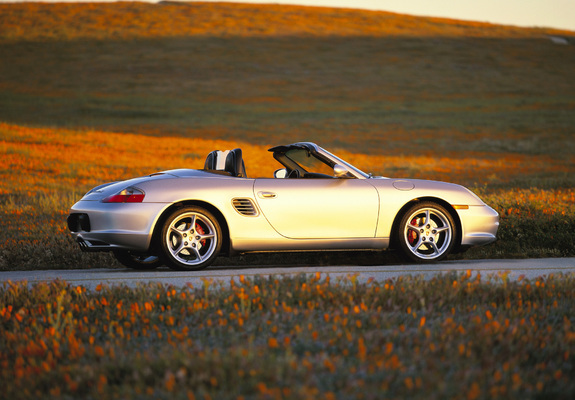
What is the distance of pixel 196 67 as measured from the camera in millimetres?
62719

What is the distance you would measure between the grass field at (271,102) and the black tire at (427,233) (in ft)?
4.52

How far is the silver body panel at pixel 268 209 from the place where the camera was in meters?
8.05

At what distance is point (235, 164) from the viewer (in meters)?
8.73

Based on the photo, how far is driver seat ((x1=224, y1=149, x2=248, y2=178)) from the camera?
8.71 metres

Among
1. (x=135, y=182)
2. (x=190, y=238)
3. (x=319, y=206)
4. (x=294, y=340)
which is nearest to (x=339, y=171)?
(x=319, y=206)

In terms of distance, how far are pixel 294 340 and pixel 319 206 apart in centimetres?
376

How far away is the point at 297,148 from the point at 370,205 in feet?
3.51

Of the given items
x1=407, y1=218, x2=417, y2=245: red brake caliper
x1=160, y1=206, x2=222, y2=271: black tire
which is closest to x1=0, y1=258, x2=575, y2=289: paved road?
x1=160, y1=206, x2=222, y2=271: black tire

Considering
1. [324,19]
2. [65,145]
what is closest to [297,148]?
[65,145]

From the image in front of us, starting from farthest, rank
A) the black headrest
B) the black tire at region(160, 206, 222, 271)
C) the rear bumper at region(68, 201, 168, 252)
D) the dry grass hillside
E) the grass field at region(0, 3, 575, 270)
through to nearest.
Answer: the dry grass hillside < the grass field at region(0, 3, 575, 270) < the black headrest < the black tire at region(160, 206, 222, 271) < the rear bumper at region(68, 201, 168, 252)

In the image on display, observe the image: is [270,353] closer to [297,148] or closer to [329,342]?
[329,342]

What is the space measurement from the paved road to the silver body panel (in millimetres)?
303

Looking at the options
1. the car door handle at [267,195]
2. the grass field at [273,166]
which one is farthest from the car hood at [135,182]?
the grass field at [273,166]

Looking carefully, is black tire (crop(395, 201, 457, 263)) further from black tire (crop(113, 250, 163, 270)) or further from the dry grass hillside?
the dry grass hillside
